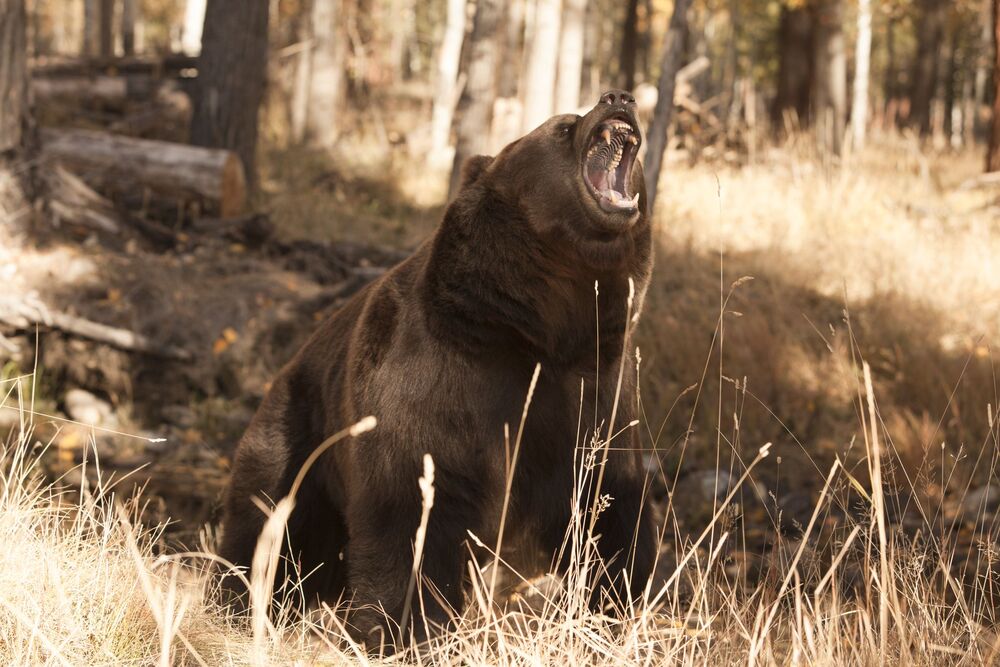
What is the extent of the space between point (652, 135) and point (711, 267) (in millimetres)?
1283

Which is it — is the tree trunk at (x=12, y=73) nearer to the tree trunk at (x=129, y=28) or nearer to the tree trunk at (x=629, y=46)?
the tree trunk at (x=629, y=46)

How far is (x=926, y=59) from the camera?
65.4 feet

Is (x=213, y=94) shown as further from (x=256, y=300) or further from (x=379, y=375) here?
(x=379, y=375)

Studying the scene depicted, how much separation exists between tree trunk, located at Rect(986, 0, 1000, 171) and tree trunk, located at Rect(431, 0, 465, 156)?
683cm

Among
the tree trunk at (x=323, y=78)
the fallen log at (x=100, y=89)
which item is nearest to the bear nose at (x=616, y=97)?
the fallen log at (x=100, y=89)

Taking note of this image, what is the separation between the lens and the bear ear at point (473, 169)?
3.71m

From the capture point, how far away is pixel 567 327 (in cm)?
343

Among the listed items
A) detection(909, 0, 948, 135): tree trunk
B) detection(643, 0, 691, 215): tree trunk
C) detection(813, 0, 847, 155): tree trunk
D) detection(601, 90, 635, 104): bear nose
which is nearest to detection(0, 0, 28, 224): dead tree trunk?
detection(643, 0, 691, 215): tree trunk

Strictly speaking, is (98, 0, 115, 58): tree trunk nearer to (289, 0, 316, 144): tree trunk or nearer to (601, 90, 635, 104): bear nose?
(289, 0, 316, 144): tree trunk

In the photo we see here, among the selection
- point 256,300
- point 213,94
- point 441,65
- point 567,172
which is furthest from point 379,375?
point 441,65

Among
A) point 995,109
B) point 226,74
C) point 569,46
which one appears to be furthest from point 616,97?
point 569,46

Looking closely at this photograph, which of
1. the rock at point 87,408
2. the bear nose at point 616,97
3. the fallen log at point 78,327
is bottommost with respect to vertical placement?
the rock at point 87,408

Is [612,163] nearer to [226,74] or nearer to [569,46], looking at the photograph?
[226,74]

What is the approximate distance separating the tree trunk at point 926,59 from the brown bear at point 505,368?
1746 centimetres
